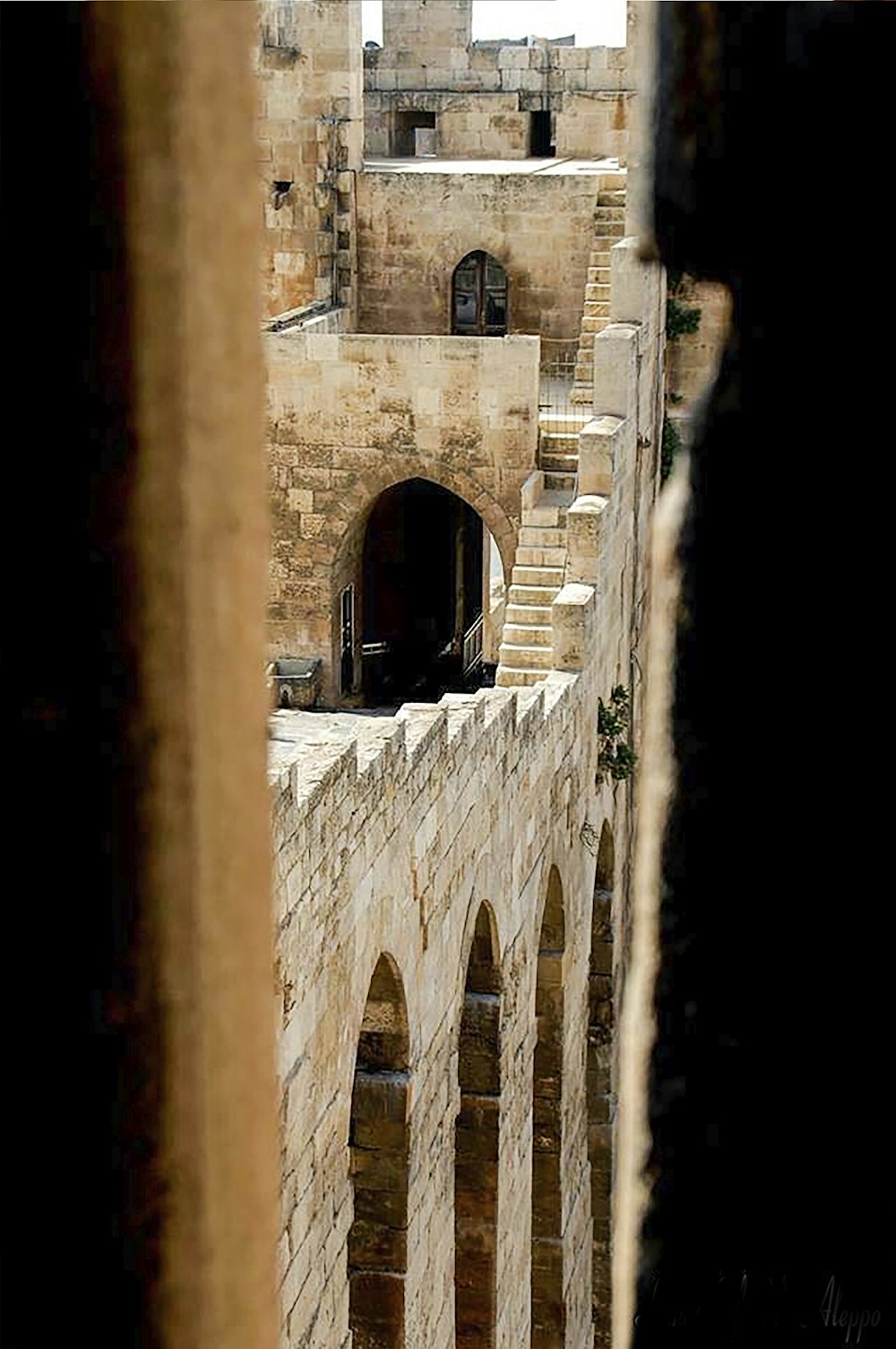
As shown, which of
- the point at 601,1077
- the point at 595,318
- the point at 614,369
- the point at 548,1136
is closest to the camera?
the point at 548,1136

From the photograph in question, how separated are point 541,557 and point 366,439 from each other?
2.58m

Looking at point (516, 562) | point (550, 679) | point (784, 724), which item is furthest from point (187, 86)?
point (516, 562)

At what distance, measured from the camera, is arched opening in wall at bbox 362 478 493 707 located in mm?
21703

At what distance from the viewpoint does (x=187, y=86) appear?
4.24 feet

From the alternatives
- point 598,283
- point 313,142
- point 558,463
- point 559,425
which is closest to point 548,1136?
point 558,463

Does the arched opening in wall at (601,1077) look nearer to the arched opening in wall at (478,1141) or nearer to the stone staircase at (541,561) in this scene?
the stone staircase at (541,561)

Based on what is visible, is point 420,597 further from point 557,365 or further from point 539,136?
point 539,136

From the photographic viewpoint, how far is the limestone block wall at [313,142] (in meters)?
21.8

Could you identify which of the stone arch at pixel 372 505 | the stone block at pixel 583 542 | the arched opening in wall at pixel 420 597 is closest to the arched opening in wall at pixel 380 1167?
the stone block at pixel 583 542

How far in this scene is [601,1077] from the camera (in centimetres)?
1673

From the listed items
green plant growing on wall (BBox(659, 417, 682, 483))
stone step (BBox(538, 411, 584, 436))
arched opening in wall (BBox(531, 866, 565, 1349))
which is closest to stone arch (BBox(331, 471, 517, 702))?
stone step (BBox(538, 411, 584, 436))

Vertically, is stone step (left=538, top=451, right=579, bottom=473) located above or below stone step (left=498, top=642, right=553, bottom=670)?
above

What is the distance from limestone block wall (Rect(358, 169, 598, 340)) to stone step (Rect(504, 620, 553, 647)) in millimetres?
7296

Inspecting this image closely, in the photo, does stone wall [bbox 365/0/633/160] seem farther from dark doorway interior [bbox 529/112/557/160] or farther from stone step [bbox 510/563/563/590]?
stone step [bbox 510/563/563/590]
